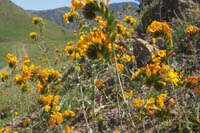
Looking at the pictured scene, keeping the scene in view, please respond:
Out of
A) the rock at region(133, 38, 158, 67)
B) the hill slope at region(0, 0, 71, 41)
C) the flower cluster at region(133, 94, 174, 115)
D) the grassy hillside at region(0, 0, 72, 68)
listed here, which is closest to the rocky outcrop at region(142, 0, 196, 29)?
the rock at region(133, 38, 158, 67)

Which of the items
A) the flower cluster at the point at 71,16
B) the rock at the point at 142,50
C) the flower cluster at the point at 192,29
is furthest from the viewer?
the rock at the point at 142,50

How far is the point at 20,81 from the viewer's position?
3.42 metres

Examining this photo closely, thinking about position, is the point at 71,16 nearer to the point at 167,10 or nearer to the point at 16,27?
the point at 167,10

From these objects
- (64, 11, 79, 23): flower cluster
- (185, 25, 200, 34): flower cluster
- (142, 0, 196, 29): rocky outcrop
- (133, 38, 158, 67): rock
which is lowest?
(133, 38, 158, 67): rock

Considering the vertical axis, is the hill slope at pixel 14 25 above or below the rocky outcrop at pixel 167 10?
above

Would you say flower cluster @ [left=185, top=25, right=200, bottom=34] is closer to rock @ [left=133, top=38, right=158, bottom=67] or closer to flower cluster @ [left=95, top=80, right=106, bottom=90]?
rock @ [left=133, top=38, right=158, bottom=67]

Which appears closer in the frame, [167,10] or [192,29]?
[192,29]

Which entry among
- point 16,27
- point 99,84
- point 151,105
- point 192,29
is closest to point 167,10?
point 192,29

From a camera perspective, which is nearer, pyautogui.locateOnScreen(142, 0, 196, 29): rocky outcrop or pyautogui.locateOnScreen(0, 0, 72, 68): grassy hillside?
pyautogui.locateOnScreen(142, 0, 196, 29): rocky outcrop

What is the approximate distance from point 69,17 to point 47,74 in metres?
1.01

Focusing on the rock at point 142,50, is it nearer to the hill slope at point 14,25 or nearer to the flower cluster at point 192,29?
the flower cluster at point 192,29

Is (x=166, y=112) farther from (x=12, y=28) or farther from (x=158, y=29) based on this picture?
(x=12, y=28)

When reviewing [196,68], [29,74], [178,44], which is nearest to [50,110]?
[29,74]

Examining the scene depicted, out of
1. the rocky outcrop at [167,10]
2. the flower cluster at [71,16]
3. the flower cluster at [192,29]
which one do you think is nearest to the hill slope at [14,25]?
the rocky outcrop at [167,10]
